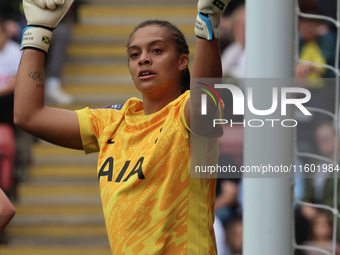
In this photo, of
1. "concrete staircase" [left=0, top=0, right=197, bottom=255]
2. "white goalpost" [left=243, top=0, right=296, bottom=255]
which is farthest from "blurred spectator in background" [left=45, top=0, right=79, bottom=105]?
"white goalpost" [left=243, top=0, right=296, bottom=255]

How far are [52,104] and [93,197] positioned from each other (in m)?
1.12

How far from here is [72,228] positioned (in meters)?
4.04

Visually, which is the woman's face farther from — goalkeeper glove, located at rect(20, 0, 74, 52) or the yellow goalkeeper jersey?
goalkeeper glove, located at rect(20, 0, 74, 52)

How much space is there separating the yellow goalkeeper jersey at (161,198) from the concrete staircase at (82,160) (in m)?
2.37

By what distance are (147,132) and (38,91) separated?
474 millimetres

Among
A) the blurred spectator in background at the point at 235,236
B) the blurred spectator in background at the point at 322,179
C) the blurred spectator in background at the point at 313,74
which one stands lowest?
the blurred spectator in background at the point at 235,236

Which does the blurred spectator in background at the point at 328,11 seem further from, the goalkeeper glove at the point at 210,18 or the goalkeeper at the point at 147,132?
the goalkeeper glove at the point at 210,18

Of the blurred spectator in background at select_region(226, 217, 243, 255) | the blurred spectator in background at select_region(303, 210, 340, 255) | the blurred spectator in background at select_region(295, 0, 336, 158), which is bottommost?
the blurred spectator in background at select_region(226, 217, 243, 255)

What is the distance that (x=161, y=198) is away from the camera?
151 centimetres

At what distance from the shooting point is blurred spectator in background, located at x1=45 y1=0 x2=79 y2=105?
473 cm

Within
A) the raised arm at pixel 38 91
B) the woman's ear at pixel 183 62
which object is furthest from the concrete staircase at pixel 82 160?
the woman's ear at pixel 183 62

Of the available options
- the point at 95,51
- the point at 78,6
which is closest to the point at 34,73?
the point at 95,51

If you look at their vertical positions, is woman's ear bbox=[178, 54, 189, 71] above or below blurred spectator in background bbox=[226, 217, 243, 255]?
above

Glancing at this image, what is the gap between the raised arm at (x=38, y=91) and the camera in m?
1.75
